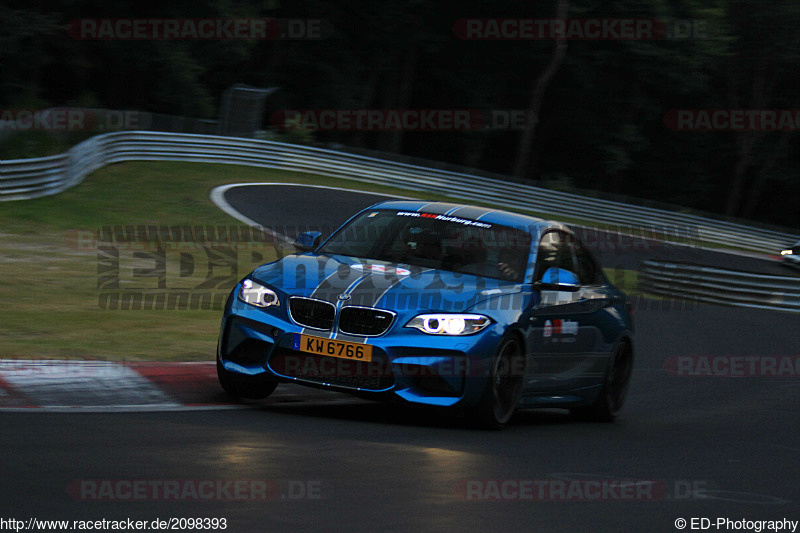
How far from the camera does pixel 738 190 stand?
5947 cm

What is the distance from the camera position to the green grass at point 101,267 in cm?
1027

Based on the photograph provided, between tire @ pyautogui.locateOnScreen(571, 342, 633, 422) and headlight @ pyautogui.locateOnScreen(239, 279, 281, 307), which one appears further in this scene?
tire @ pyautogui.locateOnScreen(571, 342, 633, 422)

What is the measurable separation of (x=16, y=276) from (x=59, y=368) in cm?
606

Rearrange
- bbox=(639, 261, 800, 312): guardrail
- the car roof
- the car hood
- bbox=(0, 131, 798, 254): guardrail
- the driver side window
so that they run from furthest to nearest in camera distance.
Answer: bbox=(0, 131, 798, 254): guardrail, bbox=(639, 261, 800, 312): guardrail, the car roof, the driver side window, the car hood

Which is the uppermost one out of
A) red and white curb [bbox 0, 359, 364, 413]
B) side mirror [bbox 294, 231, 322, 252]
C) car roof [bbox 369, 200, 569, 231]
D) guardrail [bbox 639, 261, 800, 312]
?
car roof [bbox 369, 200, 569, 231]

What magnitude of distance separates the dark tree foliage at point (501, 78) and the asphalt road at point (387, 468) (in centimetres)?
3392

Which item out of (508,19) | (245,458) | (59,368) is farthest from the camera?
(508,19)

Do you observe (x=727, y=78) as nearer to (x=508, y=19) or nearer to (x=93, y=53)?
(x=508, y=19)

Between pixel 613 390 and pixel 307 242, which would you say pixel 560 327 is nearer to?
pixel 613 390

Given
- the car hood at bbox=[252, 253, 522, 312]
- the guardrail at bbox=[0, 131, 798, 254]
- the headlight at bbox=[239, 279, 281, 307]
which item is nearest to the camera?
the car hood at bbox=[252, 253, 522, 312]

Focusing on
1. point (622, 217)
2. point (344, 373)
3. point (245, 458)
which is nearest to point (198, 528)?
point (245, 458)

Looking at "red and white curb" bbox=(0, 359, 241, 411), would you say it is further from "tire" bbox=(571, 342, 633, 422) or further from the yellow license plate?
"tire" bbox=(571, 342, 633, 422)

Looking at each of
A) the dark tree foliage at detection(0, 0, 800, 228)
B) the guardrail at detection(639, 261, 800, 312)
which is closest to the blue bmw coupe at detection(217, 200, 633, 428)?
the guardrail at detection(639, 261, 800, 312)

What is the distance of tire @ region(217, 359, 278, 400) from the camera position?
26.0ft
